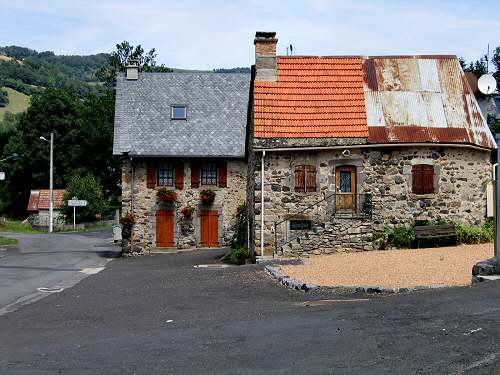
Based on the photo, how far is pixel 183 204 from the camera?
34.1 meters

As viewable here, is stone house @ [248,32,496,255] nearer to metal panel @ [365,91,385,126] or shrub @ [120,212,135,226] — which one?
metal panel @ [365,91,385,126]

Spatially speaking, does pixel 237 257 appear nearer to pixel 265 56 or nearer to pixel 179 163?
pixel 265 56

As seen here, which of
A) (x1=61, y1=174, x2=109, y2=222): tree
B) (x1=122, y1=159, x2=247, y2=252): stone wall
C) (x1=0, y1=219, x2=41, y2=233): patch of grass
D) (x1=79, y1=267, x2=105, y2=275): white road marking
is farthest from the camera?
(x1=0, y1=219, x2=41, y2=233): patch of grass

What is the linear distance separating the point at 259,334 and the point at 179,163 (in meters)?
24.4

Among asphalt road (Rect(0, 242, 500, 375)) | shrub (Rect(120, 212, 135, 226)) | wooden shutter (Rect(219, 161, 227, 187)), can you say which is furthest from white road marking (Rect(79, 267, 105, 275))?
wooden shutter (Rect(219, 161, 227, 187))

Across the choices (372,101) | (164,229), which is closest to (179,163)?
(164,229)

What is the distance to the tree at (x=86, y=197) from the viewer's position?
2191 inches

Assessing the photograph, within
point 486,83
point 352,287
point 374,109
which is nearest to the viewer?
point 352,287

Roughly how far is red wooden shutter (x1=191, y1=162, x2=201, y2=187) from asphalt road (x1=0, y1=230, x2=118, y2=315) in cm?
486

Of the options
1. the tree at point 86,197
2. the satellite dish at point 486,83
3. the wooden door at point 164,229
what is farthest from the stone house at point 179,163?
the tree at point 86,197

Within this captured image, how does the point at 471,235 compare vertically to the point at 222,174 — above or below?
below

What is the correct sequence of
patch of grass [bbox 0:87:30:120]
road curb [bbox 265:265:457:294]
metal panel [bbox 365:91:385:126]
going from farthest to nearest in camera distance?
patch of grass [bbox 0:87:30:120], metal panel [bbox 365:91:385:126], road curb [bbox 265:265:457:294]

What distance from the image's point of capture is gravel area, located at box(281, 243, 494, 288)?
51.2 feet

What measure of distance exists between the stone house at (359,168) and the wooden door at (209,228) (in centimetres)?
866
